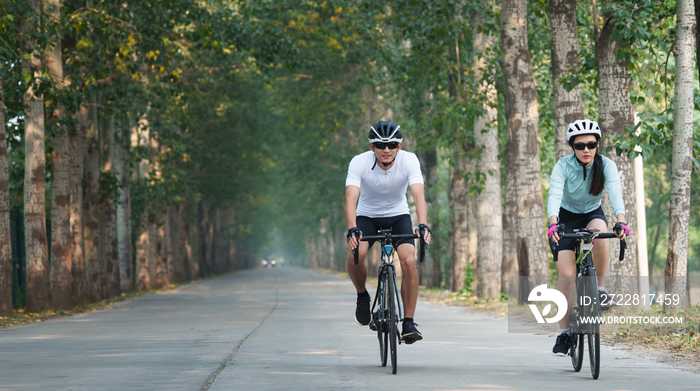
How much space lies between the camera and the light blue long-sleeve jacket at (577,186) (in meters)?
7.68

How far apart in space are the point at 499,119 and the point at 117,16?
9.34m

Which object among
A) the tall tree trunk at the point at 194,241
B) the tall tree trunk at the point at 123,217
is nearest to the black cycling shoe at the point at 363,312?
the tall tree trunk at the point at 123,217

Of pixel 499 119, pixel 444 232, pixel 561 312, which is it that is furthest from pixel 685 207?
pixel 444 232

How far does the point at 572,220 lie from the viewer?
→ 7984 mm

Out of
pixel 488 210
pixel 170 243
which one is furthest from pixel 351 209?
pixel 170 243

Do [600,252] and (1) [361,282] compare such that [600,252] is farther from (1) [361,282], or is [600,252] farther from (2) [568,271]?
(1) [361,282]

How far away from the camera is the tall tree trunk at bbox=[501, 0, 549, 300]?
17.2 m

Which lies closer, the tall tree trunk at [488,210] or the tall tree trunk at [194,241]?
the tall tree trunk at [488,210]

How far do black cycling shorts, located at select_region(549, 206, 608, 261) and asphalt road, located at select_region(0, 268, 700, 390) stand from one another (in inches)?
45.5

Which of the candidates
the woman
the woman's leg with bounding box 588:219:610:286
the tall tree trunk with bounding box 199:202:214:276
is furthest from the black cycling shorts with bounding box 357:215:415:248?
the tall tree trunk with bounding box 199:202:214:276

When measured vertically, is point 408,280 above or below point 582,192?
→ below

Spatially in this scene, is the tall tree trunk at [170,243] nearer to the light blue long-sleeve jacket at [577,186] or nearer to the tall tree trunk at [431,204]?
the tall tree trunk at [431,204]

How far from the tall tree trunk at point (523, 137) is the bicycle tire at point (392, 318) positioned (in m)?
9.56

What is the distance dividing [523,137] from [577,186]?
380 inches
